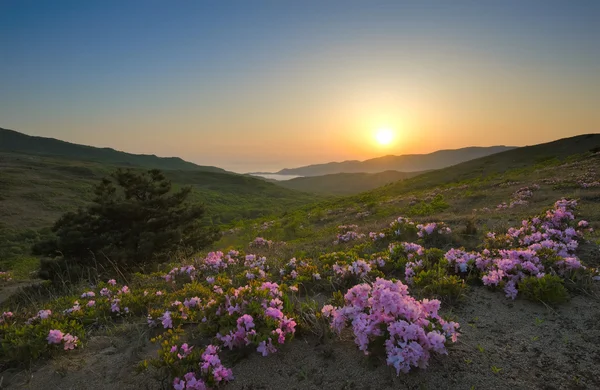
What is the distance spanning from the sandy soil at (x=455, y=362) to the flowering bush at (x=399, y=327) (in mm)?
249

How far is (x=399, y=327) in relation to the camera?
2.83 meters

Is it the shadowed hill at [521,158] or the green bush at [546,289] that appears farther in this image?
the shadowed hill at [521,158]

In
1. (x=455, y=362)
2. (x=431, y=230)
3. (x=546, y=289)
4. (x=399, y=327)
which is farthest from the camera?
(x=431, y=230)

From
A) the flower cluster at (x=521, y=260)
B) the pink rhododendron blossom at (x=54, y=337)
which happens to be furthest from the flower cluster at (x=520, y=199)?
the pink rhododendron blossom at (x=54, y=337)

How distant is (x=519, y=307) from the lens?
414 centimetres

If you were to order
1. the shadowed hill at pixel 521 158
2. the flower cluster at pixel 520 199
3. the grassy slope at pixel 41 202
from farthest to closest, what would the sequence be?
the shadowed hill at pixel 521 158
the grassy slope at pixel 41 202
the flower cluster at pixel 520 199

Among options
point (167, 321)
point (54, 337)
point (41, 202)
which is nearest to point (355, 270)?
point (167, 321)

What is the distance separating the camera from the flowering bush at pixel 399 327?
2783 mm

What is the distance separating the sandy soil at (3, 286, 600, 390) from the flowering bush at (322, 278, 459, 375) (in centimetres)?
25

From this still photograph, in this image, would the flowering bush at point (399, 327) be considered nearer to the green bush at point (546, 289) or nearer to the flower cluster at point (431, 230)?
the green bush at point (546, 289)

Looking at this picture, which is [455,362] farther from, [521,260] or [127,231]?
[127,231]

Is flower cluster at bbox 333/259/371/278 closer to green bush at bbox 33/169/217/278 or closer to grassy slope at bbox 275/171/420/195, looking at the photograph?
green bush at bbox 33/169/217/278

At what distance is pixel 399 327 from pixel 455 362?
2.61ft

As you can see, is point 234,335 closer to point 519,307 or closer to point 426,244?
point 519,307
